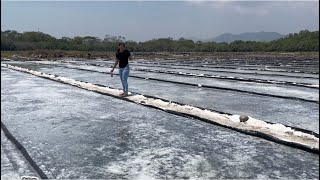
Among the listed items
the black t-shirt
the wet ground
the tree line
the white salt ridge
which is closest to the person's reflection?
the wet ground

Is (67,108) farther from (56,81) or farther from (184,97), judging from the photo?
(56,81)

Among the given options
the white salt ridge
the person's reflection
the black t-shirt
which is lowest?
the person's reflection

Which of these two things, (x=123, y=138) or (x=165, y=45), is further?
(x=165, y=45)

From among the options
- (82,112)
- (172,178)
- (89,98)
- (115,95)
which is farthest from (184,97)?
(172,178)

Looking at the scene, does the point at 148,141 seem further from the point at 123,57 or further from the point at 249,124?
the point at 123,57

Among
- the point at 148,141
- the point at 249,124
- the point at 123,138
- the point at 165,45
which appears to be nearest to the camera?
the point at 148,141

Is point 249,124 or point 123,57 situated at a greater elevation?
point 123,57

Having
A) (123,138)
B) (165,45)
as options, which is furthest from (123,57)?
(165,45)

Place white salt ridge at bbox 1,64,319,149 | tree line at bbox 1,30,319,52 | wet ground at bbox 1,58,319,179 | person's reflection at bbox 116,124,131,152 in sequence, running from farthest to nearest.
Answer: tree line at bbox 1,30,319,52, white salt ridge at bbox 1,64,319,149, person's reflection at bbox 116,124,131,152, wet ground at bbox 1,58,319,179

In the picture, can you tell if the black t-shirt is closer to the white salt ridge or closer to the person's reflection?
→ the white salt ridge

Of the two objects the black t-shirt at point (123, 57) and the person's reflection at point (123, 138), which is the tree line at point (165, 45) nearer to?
the black t-shirt at point (123, 57)

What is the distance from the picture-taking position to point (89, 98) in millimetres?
9781

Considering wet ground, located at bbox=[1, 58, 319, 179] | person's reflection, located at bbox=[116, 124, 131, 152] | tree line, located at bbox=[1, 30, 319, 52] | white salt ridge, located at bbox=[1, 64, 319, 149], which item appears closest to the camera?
wet ground, located at bbox=[1, 58, 319, 179]

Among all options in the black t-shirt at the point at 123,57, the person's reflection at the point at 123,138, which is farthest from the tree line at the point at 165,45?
the person's reflection at the point at 123,138
